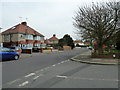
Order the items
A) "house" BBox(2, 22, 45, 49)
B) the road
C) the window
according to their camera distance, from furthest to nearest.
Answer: the window < "house" BBox(2, 22, 45, 49) < the road

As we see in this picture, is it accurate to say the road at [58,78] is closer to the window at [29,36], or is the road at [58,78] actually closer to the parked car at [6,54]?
the parked car at [6,54]

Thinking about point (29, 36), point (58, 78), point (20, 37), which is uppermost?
point (29, 36)

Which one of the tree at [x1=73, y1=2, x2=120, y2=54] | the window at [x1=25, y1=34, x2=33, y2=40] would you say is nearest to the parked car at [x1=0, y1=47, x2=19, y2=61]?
the tree at [x1=73, y1=2, x2=120, y2=54]

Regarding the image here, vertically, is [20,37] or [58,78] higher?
[20,37]

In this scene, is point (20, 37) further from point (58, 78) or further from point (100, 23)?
point (58, 78)

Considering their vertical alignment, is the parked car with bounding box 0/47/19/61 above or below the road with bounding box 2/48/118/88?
above

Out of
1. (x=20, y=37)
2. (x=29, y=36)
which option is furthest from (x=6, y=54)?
(x=29, y=36)

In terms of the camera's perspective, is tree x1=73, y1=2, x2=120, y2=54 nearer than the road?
No

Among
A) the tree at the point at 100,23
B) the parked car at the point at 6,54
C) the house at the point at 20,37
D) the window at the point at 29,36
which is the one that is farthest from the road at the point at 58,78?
the window at the point at 29,36

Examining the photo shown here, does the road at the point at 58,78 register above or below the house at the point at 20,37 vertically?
below

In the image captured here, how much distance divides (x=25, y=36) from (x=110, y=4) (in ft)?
101

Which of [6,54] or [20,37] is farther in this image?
[20,37]

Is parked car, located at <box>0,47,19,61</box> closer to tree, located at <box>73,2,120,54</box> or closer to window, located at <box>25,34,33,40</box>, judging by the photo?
tree, located at <box>73,2,120,54</box>

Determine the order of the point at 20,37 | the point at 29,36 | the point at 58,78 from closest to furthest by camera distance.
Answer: the point at 58,78 < the point at 20,37 < the point at 29,36
